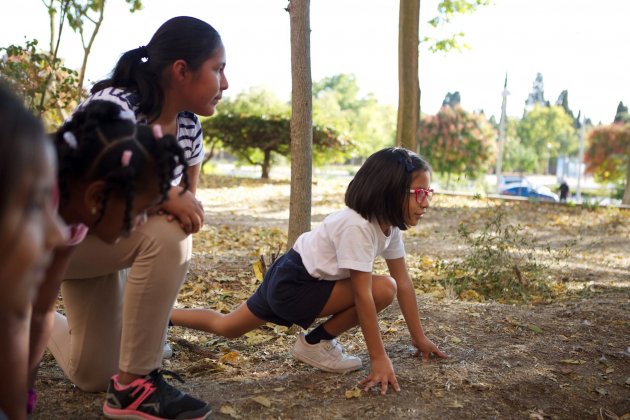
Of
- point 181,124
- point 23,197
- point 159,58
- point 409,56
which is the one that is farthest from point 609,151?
point 23,197

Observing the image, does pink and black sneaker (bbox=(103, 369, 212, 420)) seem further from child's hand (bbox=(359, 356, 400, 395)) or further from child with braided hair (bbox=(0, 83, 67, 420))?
child with braided hair (bbox=(0, 83, 67, 420))

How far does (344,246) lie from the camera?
8.75ft

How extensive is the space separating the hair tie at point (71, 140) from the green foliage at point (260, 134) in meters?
14.2

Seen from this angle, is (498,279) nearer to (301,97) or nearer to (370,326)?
(301,97)

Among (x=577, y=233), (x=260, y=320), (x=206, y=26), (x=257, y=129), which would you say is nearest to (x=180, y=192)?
(x=206, y=26)

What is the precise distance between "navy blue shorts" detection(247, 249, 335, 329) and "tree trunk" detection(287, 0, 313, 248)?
100 cm

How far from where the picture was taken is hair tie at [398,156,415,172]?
8.94 ft

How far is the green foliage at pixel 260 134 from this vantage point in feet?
52.0

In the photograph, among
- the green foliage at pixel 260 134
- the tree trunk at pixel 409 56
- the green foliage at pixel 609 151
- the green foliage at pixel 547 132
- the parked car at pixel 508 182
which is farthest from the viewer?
the green foliage at pixel 547 132

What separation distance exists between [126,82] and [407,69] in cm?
648

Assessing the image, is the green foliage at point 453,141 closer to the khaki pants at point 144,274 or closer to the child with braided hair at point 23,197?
the khaki pants at point 144,274

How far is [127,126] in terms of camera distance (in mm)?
1704

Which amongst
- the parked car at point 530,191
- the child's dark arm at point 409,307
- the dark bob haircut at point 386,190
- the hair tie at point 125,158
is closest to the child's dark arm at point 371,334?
the dark bob haircut at point 386,190

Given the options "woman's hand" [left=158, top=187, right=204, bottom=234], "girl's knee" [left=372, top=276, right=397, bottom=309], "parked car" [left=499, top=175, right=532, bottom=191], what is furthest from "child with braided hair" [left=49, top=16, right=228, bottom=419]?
"parked car" [left=499, top=175, right=532, bottom=191]
